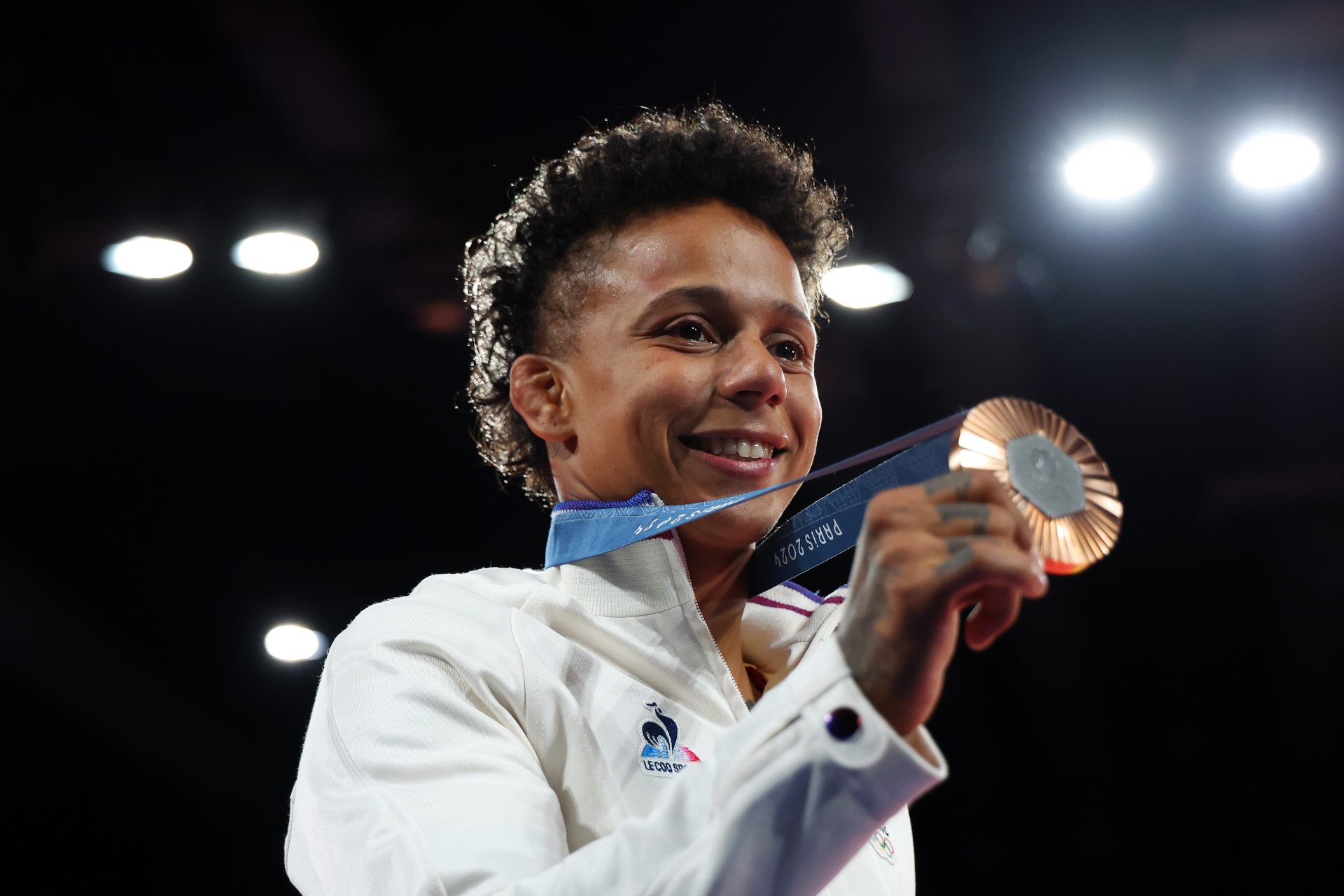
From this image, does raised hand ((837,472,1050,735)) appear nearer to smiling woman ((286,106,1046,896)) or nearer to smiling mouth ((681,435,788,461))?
smiling woman ((286,106,1046,896))

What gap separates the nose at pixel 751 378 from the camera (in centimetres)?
160

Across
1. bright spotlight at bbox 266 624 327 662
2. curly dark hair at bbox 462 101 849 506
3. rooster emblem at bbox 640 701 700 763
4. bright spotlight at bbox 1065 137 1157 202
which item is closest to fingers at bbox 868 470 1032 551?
rooster emblem at bbox 640 701 700 763

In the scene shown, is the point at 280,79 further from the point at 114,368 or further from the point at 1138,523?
the point at 1138,523

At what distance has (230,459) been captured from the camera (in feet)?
11.6

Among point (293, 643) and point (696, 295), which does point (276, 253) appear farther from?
point (696, 295)

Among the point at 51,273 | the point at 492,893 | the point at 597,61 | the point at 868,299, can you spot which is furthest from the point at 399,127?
the point at 492,893

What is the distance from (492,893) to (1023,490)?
57cm

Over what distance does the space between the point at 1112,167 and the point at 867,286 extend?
2.46 ft

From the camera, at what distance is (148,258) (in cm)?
321

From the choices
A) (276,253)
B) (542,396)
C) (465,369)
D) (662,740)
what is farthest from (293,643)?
(662,740)

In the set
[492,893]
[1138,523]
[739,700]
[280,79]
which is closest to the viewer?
[492,893]

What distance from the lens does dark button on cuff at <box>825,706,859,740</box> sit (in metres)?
0.86

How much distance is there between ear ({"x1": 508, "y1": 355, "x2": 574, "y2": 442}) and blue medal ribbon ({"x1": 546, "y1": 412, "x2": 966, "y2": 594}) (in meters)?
0.15

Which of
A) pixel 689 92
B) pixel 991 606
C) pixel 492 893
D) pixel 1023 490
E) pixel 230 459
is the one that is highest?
pixel 689 92
